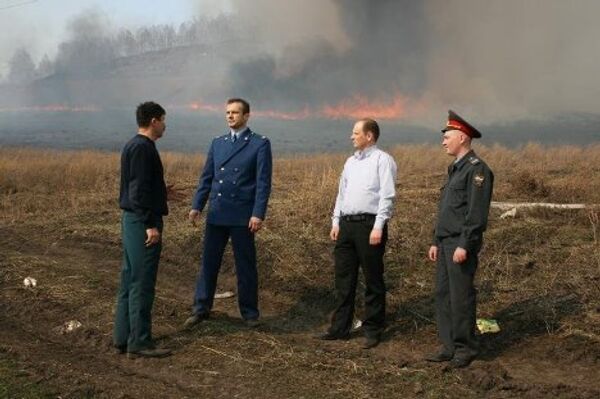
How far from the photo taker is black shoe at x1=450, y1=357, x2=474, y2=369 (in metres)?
4.90

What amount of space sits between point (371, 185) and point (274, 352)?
5.35 feet

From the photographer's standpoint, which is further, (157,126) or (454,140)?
(157,126)

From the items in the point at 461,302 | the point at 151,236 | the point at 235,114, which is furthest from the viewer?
the point at 235,114

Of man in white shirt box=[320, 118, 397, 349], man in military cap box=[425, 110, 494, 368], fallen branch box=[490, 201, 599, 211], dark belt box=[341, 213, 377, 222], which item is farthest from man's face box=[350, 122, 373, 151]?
fallen branch box=[490, 201, 599, 211]

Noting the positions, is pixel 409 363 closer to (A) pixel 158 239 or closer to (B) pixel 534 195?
(A) pixel 158 239

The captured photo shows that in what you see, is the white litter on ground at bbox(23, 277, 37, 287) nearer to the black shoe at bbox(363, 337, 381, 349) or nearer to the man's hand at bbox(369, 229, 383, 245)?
the black shoe at bbox(363, 337, 381, 349)

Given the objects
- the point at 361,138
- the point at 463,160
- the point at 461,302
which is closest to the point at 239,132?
the point at 361,138

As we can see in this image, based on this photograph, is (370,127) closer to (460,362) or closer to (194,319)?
(460,362)

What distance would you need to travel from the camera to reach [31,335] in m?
5.79

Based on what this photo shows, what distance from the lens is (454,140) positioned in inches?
198

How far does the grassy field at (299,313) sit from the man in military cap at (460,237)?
303mm

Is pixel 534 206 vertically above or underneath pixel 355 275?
→ above

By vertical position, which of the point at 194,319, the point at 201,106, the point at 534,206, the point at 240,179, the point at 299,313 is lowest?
the point at 299,313

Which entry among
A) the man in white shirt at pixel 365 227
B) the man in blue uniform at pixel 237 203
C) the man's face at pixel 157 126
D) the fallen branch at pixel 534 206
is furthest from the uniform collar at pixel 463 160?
the fallen branch at pixel 534 206
